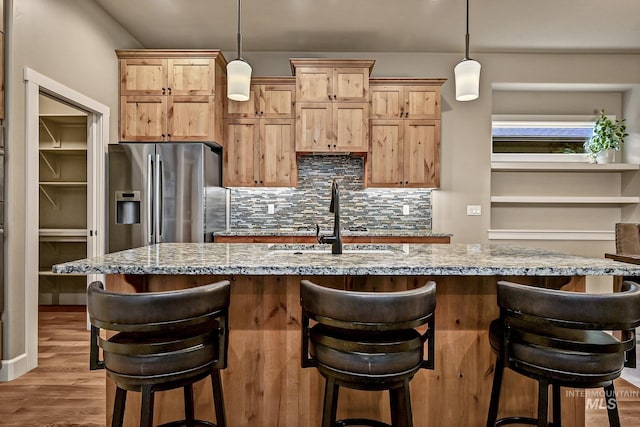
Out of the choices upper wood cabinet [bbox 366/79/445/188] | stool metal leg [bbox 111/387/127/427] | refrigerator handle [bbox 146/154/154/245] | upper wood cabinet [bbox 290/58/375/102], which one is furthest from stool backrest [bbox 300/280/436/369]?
upper wood cabinet [bbox 290/58/375/102]

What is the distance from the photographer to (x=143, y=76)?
406cm

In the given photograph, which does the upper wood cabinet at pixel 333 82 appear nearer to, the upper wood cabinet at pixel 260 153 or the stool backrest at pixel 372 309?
the upper wood cabinet at pixel 260 153

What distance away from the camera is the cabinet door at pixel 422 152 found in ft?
14.0

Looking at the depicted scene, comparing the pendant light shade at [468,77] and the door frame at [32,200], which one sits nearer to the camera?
the pendant light shade at [468,77]

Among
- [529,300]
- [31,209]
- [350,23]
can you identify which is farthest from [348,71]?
[529,300]

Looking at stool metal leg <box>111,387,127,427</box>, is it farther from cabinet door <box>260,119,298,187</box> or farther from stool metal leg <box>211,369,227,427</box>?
cabinet door <box>260,119,298,187</box>

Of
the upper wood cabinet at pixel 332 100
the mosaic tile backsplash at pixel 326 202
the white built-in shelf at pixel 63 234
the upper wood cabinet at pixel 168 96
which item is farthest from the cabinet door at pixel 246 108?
the white built-in shelf at pixel 63 234

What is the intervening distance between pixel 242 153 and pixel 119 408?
325cm

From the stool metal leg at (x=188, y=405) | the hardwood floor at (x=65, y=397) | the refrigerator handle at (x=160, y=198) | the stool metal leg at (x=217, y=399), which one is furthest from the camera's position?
the refrigerator handle at (x=160, y=198)

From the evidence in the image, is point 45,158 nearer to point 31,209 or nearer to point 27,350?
point 31,209

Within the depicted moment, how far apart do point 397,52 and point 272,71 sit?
149 cm

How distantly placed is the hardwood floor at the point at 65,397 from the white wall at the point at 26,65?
0.28 m

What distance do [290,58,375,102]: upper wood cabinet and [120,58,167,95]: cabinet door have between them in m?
1.36

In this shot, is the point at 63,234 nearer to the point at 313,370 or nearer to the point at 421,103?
the point at 313,370
